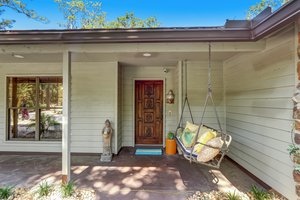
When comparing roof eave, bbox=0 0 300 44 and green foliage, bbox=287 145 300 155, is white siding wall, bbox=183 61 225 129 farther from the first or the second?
green foliage, bbox=287 145 300 155

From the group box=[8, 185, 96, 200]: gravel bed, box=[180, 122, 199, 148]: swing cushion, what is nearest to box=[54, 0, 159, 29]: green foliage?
box=[180, 122, 199, 148]: swing cushion

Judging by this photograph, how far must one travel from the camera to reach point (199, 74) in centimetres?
465

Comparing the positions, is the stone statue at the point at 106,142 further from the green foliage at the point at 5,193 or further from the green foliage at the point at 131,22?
the green foliage at the point at 131,22

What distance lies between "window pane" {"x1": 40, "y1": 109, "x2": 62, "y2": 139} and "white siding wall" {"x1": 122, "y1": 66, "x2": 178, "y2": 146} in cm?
174

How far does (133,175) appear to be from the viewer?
333 cm

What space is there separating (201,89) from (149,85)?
153cm

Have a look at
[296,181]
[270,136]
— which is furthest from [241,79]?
[296,181]

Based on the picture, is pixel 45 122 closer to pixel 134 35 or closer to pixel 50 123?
pixel 50 123

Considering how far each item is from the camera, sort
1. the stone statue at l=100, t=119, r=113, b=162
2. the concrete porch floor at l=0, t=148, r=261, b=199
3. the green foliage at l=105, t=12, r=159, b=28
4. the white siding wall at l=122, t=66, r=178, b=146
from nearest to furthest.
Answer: the concrete porch floor at l=0, t=148, r=261, b=199 → the stone statue at l=100, t=119, r=113, b=162 → the white siding wall at l=122, t=66, r=178, b=146 → the green foliage at l=105, t=12, r=159, b=28

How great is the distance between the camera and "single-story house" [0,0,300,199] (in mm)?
2572

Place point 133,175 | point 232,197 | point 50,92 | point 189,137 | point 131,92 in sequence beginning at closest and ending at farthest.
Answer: point 232,197, point 189,137, point 133,175, point 50,92, point 131,92

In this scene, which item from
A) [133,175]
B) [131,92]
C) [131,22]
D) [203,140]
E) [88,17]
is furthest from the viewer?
[131,22]

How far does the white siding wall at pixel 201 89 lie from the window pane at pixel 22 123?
409 centimetres

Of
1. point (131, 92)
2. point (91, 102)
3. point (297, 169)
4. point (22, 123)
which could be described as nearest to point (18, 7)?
point (22, 123)
